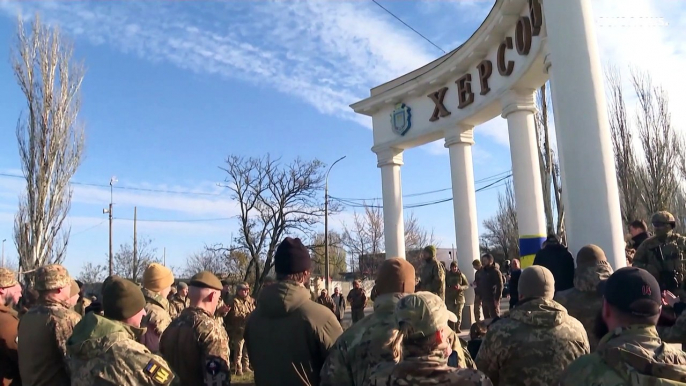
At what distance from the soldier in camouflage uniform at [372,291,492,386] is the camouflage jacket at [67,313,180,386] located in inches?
50.4

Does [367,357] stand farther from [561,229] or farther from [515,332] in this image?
[561,229]

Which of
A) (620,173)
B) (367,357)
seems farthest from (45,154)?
(620,173)

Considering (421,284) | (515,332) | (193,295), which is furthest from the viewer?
(421,284)

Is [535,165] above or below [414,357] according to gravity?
above

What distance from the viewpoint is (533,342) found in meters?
3.19

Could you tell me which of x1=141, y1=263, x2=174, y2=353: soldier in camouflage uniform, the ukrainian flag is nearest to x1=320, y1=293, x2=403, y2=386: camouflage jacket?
x1=141, y1=263, x2=174, y2=353: soldier in camouflage uniform

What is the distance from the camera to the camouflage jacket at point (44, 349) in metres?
3.64

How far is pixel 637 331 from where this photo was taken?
227cm

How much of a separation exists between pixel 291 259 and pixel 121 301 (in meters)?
1.03

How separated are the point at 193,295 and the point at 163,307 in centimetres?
100

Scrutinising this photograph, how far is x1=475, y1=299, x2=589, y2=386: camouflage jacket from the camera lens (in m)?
3.17

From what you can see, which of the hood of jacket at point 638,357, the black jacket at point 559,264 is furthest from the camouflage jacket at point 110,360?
the black jacket at point 559,264

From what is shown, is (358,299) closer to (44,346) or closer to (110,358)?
(44,346)

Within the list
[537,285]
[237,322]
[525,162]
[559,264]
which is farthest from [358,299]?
[537,285]
